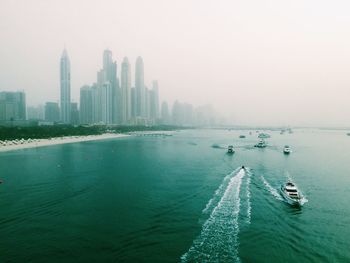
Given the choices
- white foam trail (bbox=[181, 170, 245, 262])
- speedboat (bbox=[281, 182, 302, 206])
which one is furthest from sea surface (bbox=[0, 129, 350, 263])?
speedboat (bbox=[281, 182, 302, 206])

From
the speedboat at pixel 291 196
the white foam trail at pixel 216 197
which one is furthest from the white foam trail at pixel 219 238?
the speedboat at pixel 291 196

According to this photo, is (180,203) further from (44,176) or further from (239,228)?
(44,176)

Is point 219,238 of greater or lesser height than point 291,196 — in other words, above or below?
below

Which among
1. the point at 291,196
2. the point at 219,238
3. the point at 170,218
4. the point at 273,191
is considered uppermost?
the point at 291,196

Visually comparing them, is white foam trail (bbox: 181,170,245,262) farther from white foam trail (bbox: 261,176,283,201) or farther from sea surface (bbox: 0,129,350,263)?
white foam trail (bbox: 261,176,283,201)

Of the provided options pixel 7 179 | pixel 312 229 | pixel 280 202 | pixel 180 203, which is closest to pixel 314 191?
pixel 280 202

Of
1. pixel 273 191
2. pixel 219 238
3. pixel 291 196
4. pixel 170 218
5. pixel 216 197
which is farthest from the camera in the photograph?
pixel 273 191

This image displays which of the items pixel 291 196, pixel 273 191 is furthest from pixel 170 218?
pixel 273 191

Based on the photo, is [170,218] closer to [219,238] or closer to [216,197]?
[219,238]

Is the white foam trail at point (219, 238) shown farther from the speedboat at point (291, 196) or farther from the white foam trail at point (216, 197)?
the speedboat at point (291, 196)
